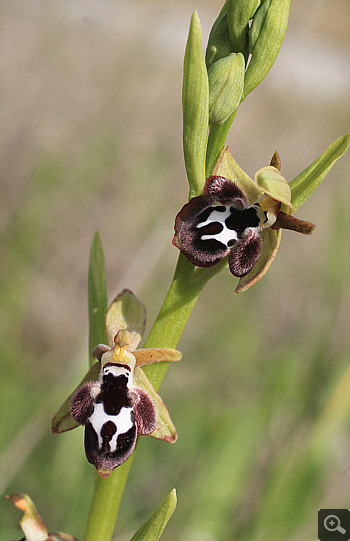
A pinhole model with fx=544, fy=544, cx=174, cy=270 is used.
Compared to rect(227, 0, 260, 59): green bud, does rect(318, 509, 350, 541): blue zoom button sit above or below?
below

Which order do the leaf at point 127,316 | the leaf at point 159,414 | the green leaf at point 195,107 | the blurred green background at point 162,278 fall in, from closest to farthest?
1. the green leaf at point 195,107
2. the leaf at point 159,414
3. the leaf at point 127,316
4. the blurred green background at point 162,278

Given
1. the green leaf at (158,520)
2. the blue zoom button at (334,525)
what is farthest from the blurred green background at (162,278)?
the green leaf at (158,520)

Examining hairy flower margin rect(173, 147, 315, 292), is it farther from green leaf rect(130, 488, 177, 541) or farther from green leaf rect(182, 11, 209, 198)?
green leaf rect(130, 488, 177, 541)

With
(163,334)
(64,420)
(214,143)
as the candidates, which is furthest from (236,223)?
(64,420)

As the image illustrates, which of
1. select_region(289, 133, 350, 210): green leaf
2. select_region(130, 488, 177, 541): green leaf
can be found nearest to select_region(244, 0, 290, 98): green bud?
select_region(289, 133, 350, 210): green leaf

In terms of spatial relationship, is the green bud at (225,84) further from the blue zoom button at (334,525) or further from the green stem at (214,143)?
the blue zoom button at (334,525)

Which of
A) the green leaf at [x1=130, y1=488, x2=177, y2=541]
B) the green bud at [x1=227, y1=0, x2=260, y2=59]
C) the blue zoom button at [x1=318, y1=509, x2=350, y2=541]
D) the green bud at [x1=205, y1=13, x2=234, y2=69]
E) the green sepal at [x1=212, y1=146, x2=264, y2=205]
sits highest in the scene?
the green bud at [x1=227, y1=0, x2=260, y2=59]

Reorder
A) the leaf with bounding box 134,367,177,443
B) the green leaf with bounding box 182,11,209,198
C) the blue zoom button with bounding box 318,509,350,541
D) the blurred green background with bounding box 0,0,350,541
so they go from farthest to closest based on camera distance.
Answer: the blurred green background with bounding box 0,0,350,541 < the blue zoom button with bounding box 318,509,350,541 < the leaf with bounding box 134,367,177,443 < the green leaf with bounding box 182,11,209,198
